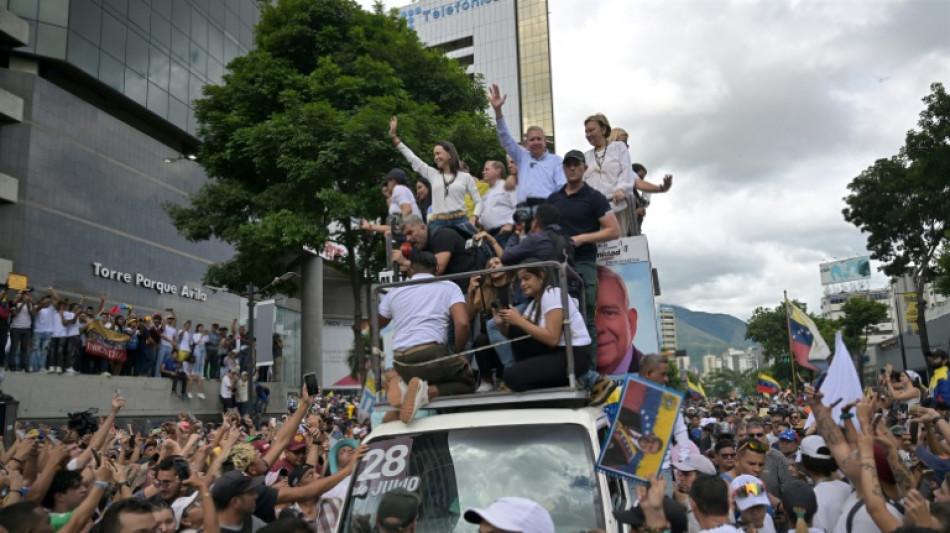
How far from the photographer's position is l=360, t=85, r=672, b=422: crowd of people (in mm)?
5168

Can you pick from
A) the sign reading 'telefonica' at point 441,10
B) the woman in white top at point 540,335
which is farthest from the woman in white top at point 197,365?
the sign reading 'telefonica' at point 441,10

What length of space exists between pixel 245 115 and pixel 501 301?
15929mm

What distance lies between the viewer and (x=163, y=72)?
3259cm

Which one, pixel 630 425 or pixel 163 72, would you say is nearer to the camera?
pixel 630 425

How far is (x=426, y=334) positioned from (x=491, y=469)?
128cm

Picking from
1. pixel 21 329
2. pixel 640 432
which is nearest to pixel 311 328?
pixel 21 329

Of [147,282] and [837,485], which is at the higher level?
[147,282]

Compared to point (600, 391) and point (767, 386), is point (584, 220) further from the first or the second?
point (767, 386)

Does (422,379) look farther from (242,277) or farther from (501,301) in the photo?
(242,277)

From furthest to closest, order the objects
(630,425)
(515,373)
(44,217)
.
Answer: (44,217) → (515,373) → (630,425)

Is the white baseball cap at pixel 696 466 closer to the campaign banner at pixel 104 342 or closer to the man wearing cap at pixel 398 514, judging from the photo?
the man wearing cap at pixel 398 514

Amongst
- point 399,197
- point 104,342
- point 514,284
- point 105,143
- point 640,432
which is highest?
point 105,143

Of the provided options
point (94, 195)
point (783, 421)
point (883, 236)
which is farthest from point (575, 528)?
point (883, 236)

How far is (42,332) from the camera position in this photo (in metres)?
18.2
